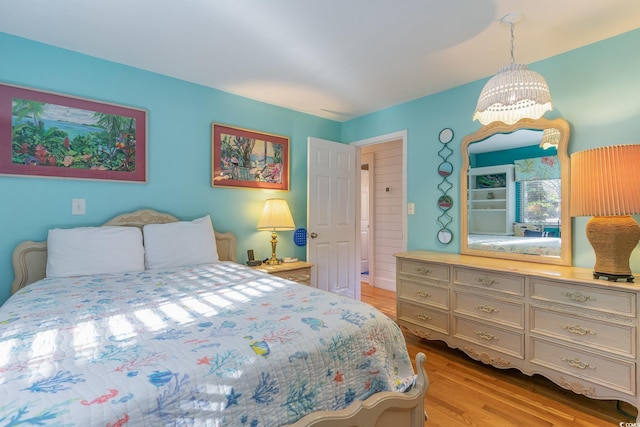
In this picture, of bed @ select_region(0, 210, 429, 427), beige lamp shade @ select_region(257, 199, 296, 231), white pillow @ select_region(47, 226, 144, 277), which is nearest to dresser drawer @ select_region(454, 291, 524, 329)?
bed @ select_region(0, 210, 429, 427)

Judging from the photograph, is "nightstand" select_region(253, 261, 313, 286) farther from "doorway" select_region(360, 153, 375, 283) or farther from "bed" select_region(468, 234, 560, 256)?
"doorway" select_region(360, 153, 375, 283)

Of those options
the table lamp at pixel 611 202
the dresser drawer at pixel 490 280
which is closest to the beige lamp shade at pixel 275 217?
the dresser drawer at pixel 490 280

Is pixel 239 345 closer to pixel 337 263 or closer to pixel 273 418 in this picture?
pixel 273 418

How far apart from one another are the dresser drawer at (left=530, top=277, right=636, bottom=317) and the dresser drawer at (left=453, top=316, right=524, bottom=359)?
12.5 inches

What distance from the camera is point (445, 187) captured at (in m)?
2.96

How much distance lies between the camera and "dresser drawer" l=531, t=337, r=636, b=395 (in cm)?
167

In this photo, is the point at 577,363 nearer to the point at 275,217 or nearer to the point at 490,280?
the point at 490,280

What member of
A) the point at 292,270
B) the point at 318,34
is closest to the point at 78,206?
the point at 292,270

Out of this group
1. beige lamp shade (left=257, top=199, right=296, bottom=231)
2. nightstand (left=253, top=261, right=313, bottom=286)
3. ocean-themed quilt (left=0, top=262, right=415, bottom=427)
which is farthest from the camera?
beige lamp shade (left=257, top=199, right=296, bottom=231)

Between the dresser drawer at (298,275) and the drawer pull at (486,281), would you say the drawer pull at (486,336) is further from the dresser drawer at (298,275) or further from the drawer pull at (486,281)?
the dresser drawer at (298,275)

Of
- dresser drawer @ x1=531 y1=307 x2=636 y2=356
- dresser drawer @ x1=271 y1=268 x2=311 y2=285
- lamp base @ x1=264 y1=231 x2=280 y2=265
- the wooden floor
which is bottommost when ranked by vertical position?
Answer: the wooden floor

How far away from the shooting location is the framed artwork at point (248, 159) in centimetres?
295

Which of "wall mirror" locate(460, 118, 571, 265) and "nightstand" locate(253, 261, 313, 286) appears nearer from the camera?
"wall mirror" locate(460, 118, 571, 265)

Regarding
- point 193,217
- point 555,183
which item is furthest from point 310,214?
point 555,183
